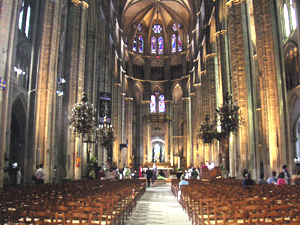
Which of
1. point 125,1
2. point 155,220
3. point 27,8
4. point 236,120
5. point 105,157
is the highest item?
point 125,1

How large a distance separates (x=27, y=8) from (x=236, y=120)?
67.4 feet

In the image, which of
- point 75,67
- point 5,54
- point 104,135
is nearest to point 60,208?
point 5,54

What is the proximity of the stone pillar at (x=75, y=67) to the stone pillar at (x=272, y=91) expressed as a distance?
12202 millimetres

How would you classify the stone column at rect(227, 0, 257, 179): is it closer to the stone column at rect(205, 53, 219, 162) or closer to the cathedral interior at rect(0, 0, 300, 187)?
the cathedral interior at rect(0, 0, 300, 187)

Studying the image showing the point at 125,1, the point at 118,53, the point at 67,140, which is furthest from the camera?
the point at 125,1

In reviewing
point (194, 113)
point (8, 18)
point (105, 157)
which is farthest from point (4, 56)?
point (194, 113)

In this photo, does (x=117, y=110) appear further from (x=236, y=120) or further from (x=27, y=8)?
(x=236, y=120)

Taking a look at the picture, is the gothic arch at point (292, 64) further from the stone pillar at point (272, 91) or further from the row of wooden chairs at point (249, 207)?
the row of wooden chairs at point (249, 207)

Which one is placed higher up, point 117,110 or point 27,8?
point 27,8

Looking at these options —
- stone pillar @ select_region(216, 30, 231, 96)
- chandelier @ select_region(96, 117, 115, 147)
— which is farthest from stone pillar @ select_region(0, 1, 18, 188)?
stone pillar @ select_region(216, 30, 231, 96)

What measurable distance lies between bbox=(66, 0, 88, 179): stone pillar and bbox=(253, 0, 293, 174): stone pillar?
40.0 feet

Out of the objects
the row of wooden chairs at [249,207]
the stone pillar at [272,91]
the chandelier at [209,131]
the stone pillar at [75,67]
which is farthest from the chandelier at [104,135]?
the row of wooden chairs at [249,207]

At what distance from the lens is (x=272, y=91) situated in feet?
49.7

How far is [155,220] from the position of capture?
8.79 meters
